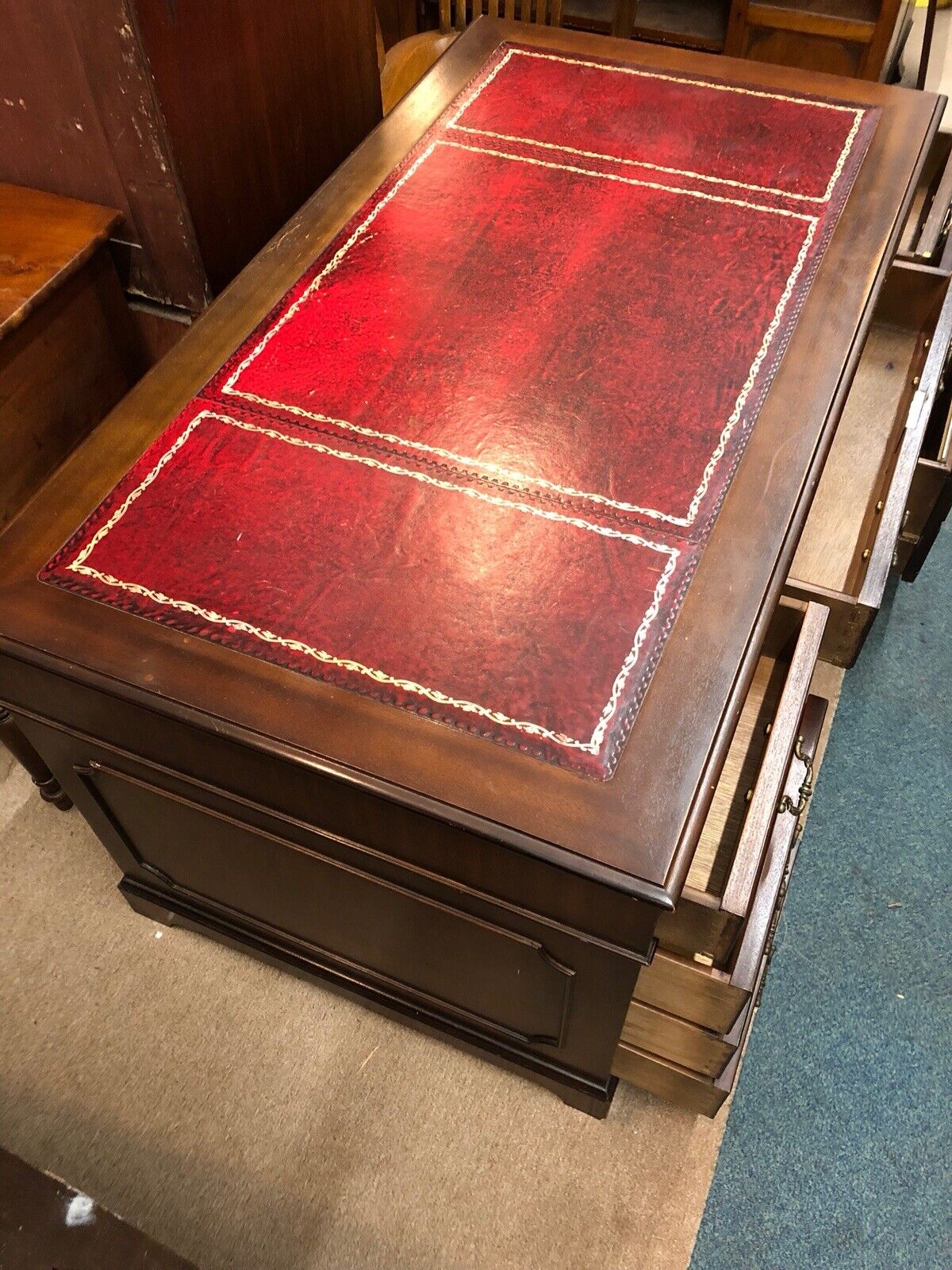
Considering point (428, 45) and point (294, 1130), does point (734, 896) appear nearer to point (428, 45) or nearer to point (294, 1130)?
point (294, 1130)

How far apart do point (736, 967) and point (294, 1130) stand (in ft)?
2.16

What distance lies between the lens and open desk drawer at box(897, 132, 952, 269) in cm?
156

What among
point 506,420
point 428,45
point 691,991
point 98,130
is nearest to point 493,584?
point 506,420

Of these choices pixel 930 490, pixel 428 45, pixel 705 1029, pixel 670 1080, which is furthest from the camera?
pixel 428 45

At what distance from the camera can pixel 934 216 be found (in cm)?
159

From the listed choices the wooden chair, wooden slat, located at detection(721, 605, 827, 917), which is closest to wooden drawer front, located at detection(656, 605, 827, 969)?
wooden slat, located at detection(721, 605, 827, 917)

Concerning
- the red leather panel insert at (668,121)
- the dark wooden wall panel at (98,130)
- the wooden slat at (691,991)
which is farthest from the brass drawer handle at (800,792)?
the dark wooden wall panel at (98,130)

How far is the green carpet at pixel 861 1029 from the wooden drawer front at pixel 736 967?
266 millimetres

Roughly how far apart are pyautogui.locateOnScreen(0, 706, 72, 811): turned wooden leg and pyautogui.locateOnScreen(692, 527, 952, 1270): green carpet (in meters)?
1.07

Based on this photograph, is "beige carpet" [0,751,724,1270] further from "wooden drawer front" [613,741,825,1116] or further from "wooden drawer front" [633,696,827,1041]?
"wooden drawer front" [633,696,827,1041]

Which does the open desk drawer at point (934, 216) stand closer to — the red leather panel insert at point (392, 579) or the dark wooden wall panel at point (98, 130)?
the red leather panel insert at point (392, 579)

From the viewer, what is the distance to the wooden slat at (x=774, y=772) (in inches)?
36.4

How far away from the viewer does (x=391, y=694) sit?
2.84ft

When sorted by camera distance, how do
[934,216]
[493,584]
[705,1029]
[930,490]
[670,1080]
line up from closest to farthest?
[493,584] < [705,1029] < [670,1080] < [930,490] < [934,216]
